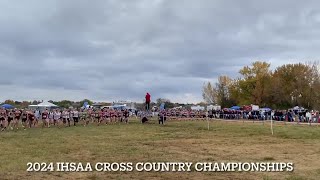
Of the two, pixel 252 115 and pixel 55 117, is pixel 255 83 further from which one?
pixel 55 117

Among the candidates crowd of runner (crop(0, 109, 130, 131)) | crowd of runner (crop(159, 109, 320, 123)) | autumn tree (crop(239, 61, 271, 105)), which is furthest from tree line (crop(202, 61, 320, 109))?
crowd of runner (crop(0, 109, 130, 131))

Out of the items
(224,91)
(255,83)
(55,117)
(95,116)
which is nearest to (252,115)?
(95,116)

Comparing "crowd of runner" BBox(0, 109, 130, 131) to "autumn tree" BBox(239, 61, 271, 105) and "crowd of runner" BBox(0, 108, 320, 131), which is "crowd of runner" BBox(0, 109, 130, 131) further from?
"autumn tree" BBox(239, 61, 271, 105)

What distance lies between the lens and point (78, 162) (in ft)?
43.6

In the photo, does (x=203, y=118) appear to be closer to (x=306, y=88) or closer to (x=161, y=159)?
(x=306, y=88)

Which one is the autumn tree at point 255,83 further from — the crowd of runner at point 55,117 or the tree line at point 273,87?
the crowd of runner at point 55,117

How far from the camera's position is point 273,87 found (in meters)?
→ 81.6

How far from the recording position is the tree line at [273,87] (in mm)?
75625

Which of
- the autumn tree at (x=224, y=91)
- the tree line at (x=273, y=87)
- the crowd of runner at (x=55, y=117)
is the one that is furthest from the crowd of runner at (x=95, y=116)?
the autumn tree at (x=224, y=91)

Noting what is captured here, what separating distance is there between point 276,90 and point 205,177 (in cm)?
7281

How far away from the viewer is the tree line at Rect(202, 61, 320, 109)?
248 feet

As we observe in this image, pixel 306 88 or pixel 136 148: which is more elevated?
pixel 306 88

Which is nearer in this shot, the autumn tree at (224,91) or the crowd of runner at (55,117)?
the crowd of runner at (55,117)

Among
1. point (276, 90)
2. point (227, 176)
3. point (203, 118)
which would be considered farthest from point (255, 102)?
point (227, 176)
